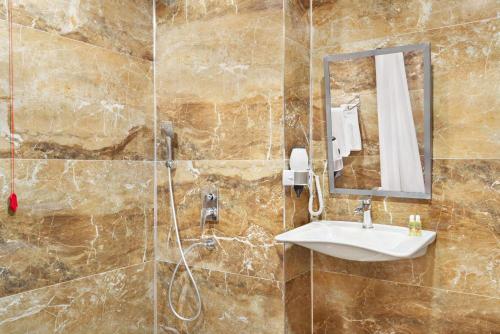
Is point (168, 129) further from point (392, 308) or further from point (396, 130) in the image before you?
point (392, 308)

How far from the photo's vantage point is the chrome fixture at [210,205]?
2070 mm

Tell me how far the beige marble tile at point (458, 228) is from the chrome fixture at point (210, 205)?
0.85 metres

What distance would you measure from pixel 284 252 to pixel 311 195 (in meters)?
0.35

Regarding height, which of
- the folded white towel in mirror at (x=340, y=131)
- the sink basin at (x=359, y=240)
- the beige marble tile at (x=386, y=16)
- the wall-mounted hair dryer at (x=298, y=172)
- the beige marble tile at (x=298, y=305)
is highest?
the beige marble tile at (x=386, y=16)

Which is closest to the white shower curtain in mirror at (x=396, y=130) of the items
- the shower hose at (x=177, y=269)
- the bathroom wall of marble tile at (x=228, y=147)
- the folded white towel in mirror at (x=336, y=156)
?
the folded white towel in mirror at (x=336, y=156)

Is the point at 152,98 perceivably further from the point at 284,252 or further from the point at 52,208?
the point at 284,252

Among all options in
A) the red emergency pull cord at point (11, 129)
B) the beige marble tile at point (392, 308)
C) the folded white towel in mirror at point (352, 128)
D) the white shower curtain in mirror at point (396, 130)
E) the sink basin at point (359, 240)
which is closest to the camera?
the sink basin at point (359, 240)

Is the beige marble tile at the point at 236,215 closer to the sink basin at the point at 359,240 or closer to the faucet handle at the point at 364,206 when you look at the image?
the sink basin at the point at 359,240

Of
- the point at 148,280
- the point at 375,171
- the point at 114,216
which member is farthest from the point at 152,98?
the point at 375,171

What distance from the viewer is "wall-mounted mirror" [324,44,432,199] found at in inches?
72.2

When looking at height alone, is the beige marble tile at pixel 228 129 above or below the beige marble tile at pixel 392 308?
above

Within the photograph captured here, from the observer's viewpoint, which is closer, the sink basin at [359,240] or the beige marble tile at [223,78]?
the sink basin at [359,240]

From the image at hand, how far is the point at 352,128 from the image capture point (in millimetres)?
2014

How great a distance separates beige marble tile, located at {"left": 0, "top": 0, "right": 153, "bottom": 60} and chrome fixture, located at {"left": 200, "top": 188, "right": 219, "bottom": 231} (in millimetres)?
863
